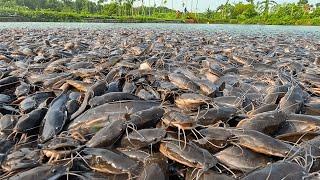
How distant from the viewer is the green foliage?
188 ft

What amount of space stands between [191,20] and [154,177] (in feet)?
229

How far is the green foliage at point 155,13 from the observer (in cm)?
5728

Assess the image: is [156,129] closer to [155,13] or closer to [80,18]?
[80,18]

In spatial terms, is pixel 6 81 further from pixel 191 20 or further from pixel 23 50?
pixel 191 20

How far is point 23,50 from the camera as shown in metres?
9.62

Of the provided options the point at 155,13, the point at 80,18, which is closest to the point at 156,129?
the point at 80,18

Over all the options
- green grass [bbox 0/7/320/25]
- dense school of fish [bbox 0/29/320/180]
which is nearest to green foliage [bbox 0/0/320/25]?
green grass [bbox 0/7/320/25]

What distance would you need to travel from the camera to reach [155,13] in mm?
94625

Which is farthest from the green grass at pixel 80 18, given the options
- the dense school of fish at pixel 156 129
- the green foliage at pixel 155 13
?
the dense school of fish at pixel 156 129

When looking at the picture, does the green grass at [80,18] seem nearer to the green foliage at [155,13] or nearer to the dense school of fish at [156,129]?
the green foliage at [155,13]

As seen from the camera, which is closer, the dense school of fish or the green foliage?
the dense school of fish

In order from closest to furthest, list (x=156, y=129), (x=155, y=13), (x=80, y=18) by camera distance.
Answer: (x=156, y=129)
(x=80, y=18)
(x=155, y=13)

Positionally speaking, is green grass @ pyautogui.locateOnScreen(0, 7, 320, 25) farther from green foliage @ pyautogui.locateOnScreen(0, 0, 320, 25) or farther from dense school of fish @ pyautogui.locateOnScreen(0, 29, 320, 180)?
dense school of fish @ pyautogui.locateOnScreen(0, 29, 320, 180)

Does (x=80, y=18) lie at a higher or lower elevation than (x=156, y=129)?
lower
